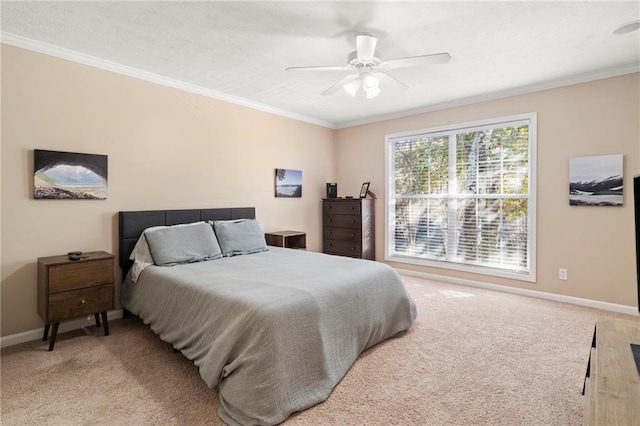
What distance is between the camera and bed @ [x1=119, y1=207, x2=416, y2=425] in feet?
5.95

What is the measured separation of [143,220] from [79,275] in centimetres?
84

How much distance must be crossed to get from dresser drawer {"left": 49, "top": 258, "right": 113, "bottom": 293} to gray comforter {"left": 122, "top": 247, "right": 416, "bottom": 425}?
0.29m

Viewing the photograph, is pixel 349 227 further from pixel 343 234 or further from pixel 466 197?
pixel 466 197

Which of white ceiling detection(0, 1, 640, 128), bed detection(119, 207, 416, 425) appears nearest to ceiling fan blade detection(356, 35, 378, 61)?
white ceiling detection(0, 1, 640, 128)

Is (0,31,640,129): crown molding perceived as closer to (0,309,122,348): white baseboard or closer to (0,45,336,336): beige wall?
(0,45,336,336): beige wall

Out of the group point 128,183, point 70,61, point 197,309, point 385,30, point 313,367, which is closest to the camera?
point 313,367

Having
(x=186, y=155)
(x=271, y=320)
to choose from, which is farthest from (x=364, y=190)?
(x=271, y=320)

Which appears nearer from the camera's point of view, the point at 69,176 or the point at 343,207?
the point at 69,176

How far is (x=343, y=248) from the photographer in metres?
5.40

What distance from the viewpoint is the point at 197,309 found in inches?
90.2

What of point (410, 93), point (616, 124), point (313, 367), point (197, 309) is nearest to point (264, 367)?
point (313, 367)

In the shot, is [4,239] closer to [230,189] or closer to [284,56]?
[230,189]

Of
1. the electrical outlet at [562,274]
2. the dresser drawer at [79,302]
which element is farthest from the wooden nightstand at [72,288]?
the electrical outlet at [562,274]

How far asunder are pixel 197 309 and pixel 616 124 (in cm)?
439
